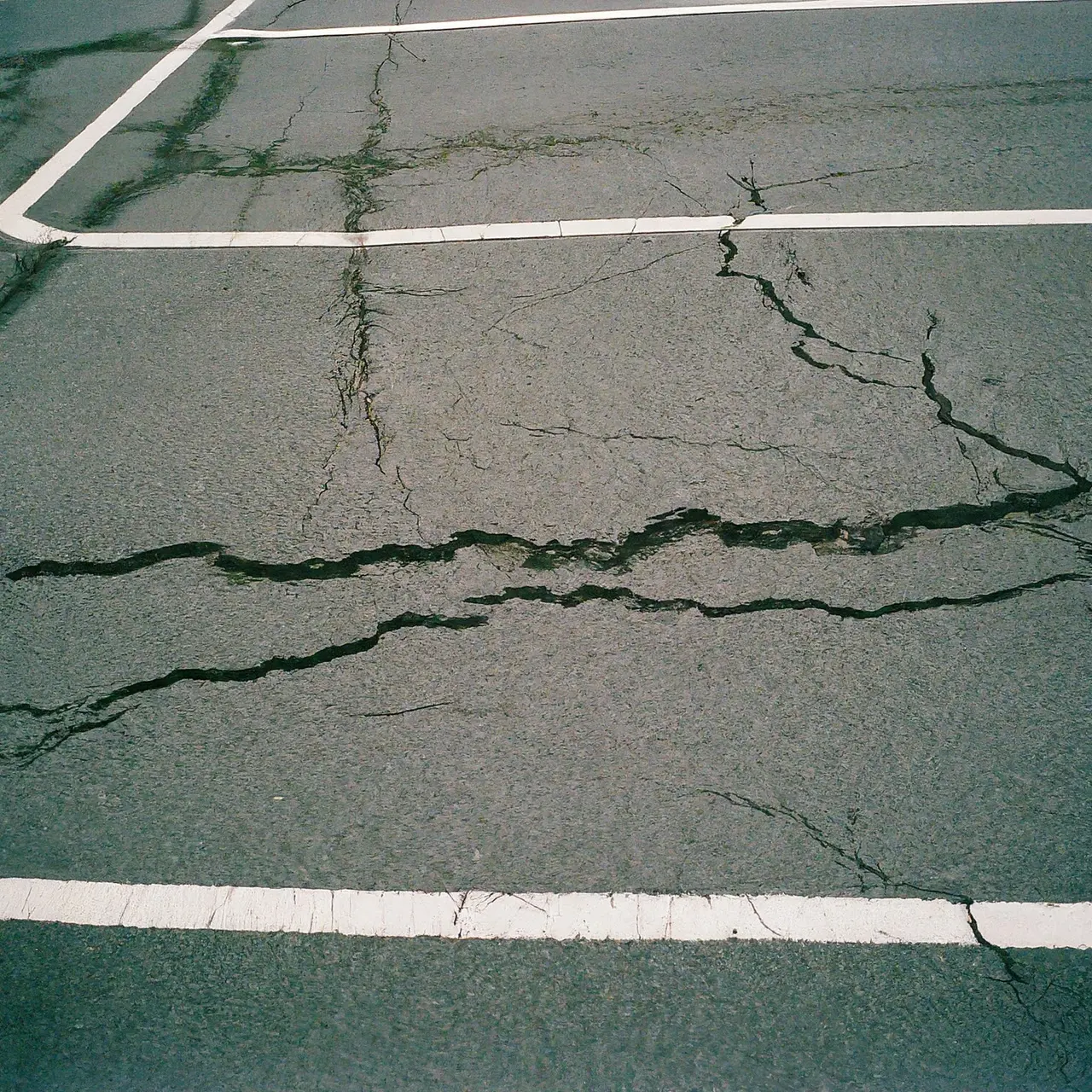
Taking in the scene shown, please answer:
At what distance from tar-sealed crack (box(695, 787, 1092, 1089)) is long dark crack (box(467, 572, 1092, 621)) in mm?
783

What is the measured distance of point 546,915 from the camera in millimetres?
2770

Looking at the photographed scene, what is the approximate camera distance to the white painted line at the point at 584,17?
8.27 meters

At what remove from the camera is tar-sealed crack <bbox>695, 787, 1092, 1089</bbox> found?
2.47m

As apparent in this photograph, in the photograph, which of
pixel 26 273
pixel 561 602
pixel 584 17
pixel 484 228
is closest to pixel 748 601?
pixel 561 602

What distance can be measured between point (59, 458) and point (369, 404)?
142cm

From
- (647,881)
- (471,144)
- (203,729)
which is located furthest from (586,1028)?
(471,144)

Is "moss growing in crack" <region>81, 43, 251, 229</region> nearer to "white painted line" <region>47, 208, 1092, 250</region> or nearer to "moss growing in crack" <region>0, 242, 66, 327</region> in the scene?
"moss growing in crack" <region>0, 242, 66, 327</region>

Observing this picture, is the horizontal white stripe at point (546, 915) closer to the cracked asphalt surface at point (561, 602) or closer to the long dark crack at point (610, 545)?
the cracked asphalt surface at point (561, 602)

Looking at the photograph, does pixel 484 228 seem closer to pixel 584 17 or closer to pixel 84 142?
pixel 84 142

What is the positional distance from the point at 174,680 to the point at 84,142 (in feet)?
18.3

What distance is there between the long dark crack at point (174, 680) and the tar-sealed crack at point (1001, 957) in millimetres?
1258

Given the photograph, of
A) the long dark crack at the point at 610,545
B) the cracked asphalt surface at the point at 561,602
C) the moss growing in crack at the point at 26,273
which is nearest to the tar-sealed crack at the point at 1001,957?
the cracked asphalt surface at the point at 561,602

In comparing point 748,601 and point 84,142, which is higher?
point 84,142

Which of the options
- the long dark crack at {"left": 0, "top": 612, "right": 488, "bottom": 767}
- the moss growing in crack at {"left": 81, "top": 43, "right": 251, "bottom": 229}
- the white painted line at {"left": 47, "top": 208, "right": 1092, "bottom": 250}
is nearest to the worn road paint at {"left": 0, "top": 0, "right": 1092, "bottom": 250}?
the white painted line at {"left": 47, "top": 208, "right": 1092, "bottom": 250}
